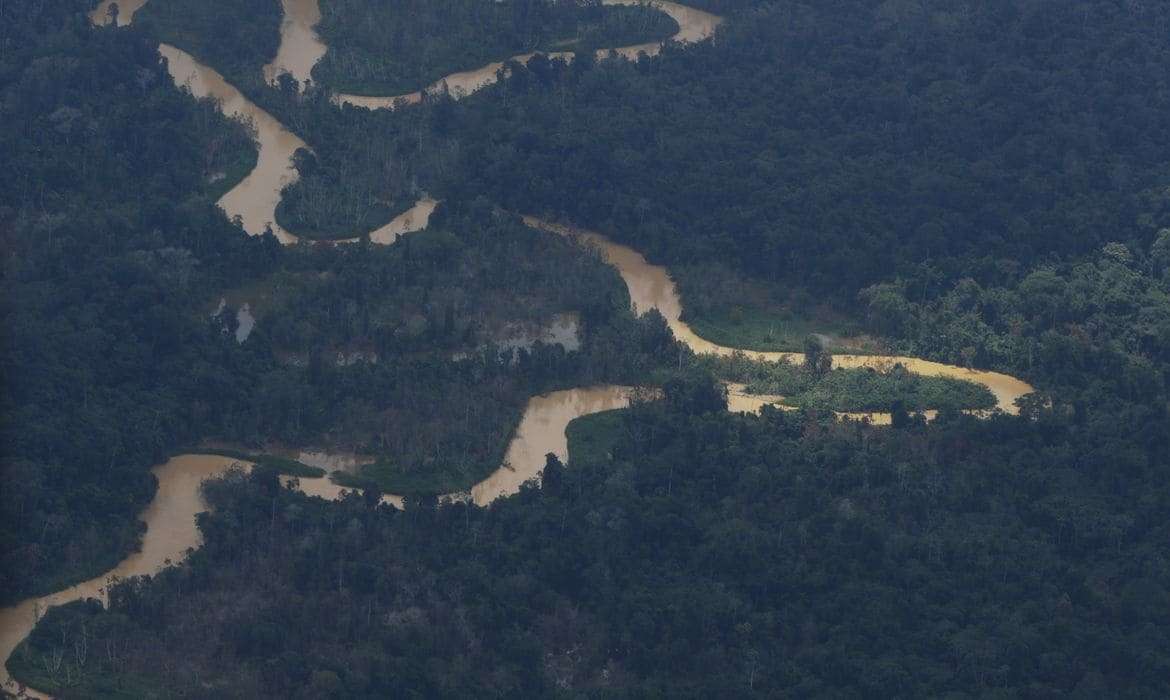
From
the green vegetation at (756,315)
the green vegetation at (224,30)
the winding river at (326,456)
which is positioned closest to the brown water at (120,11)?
the winding river at (326,456)

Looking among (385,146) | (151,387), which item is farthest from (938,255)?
(151,387)

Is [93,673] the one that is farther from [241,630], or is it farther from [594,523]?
[594,523]

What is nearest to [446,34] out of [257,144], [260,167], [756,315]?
[257,144]

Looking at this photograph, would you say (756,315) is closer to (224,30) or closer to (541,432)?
(541,432)

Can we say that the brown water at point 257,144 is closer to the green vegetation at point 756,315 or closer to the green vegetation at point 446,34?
the green vegetation at point 446,34

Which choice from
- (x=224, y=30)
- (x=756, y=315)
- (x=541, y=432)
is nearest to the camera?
(x=541, y=432)

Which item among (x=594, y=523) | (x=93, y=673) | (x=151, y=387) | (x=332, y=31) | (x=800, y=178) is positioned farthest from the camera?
(x=332, y=31)

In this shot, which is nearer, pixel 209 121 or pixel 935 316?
pixel 935 316
